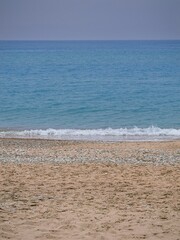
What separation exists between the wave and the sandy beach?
7.94 m

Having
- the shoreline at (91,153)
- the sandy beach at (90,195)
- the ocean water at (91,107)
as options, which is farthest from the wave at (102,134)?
the sandy beach at (90,195)

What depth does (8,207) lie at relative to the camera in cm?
1087

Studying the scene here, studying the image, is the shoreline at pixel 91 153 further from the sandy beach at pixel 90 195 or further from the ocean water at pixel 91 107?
the ocean water at pixel 91 107

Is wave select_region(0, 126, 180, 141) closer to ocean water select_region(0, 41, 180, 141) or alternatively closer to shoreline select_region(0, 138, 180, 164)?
ocean water select_region(0, 41, 180, 141)

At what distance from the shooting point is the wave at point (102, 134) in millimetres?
27141

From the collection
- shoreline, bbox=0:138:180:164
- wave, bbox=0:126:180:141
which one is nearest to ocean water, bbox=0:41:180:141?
wave, bbox=0:126:180:141

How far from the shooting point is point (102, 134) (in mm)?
28188

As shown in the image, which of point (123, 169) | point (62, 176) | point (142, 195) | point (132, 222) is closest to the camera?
point (132, 222)

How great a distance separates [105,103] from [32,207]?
32.2 m

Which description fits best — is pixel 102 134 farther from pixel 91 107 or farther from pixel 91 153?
pixel 91 107

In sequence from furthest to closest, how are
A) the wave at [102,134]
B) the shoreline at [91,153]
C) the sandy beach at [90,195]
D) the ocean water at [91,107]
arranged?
1. the ocean water at [91,107]
2. the wave at [102,134]
3. the shoreline at [91,153]
4. the sandy beach at [90,195]

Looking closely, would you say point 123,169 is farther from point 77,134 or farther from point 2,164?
point 77,134

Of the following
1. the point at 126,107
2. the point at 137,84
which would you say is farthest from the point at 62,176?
the point at 137,84

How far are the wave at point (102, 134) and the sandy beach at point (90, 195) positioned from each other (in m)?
7.94
